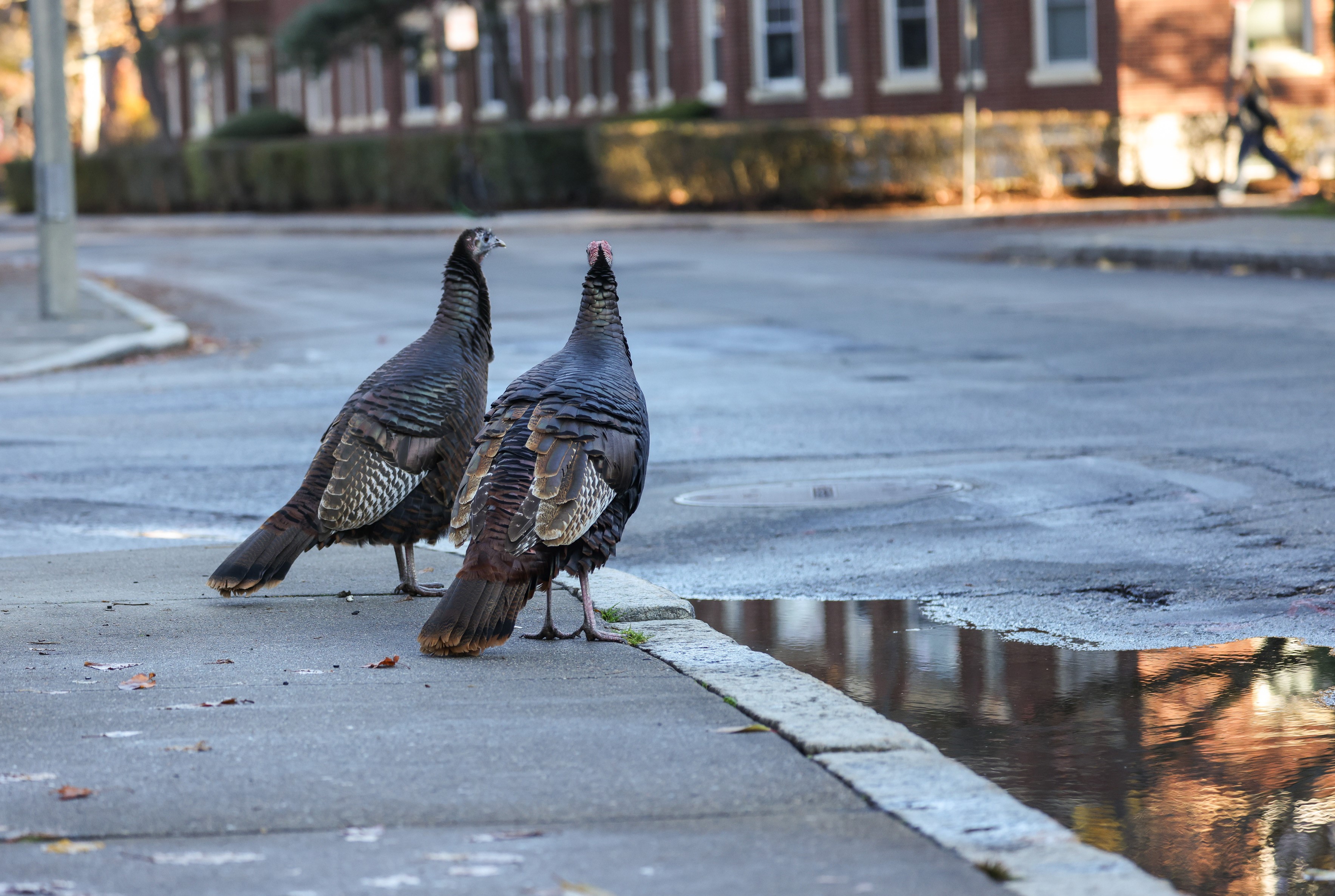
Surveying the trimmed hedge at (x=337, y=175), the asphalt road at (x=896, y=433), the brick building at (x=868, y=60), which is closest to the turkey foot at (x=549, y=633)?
the asphalt road at (x=896, y=433)

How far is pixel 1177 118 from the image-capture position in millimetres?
32594

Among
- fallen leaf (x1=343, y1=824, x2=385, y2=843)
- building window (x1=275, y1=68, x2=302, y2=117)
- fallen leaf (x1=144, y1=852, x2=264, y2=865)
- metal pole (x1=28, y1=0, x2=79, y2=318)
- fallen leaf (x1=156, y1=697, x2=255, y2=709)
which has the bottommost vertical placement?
fallen leaf (x1=343, y1=824, x2=385, y2=843)

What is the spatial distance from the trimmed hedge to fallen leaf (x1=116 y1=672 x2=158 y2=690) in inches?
1314

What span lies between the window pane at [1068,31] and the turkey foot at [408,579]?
1147 inches

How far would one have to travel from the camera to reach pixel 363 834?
3.93 metres

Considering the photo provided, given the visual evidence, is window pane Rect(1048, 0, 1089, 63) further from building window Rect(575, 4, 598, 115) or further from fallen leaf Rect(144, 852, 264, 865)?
fallen leaf Rect(144, 852, 264, 865)

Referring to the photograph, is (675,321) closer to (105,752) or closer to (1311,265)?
(1311,265)

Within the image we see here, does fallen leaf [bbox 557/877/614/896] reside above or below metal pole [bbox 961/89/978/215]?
below

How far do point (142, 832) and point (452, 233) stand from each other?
30032mm

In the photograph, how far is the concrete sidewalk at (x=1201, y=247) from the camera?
63.2 ft

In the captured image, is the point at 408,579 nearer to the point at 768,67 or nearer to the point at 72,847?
the point at 72,847

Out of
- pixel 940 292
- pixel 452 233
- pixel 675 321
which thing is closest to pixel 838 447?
pixel 675 321

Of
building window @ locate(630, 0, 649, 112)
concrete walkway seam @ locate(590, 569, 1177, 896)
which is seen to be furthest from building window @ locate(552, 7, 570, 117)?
concrete walkway seam @ locate(590, 569, 1177, 896)

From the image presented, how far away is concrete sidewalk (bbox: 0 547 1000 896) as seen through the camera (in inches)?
145
